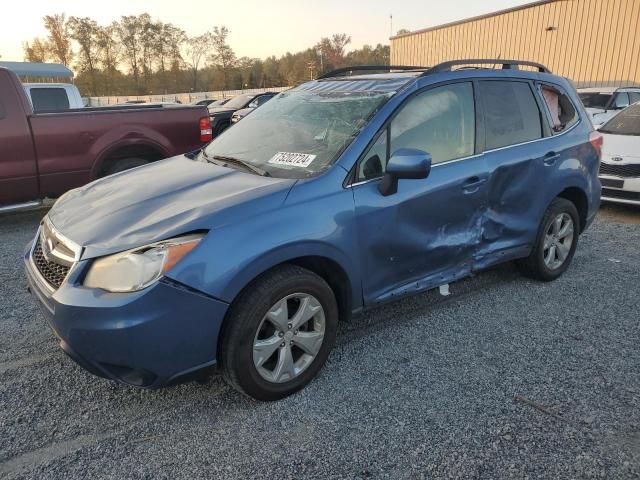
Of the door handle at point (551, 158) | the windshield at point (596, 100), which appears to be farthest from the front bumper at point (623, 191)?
the windshield at point (596, 100)

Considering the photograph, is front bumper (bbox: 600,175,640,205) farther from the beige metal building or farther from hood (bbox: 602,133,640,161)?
the beige metal building

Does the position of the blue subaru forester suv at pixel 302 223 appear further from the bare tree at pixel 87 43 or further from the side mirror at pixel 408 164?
the bare tree at pixel 87 43

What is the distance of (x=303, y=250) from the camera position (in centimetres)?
273

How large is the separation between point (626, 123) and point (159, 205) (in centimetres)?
756

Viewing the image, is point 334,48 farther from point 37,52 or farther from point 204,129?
point 204,129

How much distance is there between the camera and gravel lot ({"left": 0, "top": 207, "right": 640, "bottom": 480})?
2.37 meters

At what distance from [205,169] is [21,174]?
12.9ft

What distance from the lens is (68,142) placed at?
6.36 m

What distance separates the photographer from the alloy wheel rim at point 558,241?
14.4 ft

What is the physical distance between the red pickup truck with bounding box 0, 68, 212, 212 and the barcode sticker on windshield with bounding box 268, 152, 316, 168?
4.14 meters

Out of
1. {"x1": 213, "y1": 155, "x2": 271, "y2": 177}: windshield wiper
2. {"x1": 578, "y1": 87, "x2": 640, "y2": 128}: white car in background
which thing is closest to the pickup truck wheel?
{"x1": 213, "y1": 155, "x2": 271, "y2": 177}: windshield wiper

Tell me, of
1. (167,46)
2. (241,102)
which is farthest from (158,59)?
(241,102)

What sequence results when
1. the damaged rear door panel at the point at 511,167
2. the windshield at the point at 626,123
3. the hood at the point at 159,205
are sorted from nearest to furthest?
the hood at the point at 159,205, the damaged rear door panel at the point at 511,167, the windshield at the point at 626,123

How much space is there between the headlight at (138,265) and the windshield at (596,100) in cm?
1359
